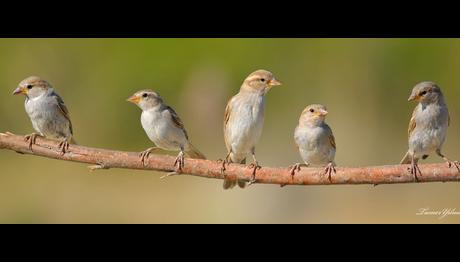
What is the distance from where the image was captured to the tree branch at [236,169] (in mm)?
9148

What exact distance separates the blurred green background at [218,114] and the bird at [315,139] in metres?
5.73

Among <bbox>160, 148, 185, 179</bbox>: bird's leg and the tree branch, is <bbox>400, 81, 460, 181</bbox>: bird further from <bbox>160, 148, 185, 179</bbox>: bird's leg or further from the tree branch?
<bbox>160, 148, 185, 179</bbox>: bird's leg

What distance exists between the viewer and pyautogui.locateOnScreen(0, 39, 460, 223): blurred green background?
57.1ft

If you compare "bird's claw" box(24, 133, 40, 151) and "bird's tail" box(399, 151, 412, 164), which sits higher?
"bird's tail" box(399, 151, 412, 164)

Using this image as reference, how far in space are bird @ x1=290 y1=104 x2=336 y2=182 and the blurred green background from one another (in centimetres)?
573

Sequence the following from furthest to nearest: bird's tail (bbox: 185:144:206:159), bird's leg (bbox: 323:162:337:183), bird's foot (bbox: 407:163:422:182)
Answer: bird's tail (bbox: 185:144:206:159), bird's leg (bbox: 323:162:337:183), bird's foot (bbox: 407:163:422:182)

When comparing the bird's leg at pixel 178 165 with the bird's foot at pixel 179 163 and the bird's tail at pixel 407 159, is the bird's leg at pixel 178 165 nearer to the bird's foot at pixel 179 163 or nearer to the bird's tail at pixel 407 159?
the bird's foot at pixel 179 163

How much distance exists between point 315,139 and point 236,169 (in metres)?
1.39

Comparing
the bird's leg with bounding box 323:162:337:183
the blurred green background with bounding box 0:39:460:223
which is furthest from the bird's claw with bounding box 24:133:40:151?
the blurred green background with bounding box 0:39:460:223

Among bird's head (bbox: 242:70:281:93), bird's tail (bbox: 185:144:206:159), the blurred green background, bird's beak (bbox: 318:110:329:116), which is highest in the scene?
the blurred green background

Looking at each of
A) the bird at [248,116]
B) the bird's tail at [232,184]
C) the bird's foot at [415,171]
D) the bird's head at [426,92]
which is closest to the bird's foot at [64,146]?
the bird at [248,116]

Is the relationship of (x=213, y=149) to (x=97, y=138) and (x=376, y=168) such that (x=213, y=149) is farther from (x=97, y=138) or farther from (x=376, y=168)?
(x=376, y=168)

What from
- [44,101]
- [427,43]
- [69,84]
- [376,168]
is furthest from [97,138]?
[376,168]

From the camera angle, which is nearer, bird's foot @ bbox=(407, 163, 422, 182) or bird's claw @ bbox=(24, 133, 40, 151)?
bird's foot @ bbox=(407, 163, 422, 182)
